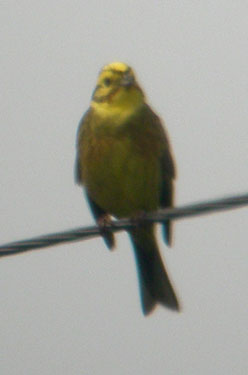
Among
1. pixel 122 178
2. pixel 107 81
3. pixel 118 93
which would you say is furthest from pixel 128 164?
pixel 107 81

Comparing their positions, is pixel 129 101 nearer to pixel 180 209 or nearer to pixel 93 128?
pixel 93 128

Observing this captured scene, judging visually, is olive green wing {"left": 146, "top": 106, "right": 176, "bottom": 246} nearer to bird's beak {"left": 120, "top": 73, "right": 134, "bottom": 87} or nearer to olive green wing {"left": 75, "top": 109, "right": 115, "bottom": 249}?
bird's beak {"left": 120, "top": 73, "right": 134, "bottom": 87}

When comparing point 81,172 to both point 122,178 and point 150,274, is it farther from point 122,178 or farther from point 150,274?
point 150,274

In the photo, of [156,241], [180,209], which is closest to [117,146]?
[156,241]

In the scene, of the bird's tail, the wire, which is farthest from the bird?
the wire

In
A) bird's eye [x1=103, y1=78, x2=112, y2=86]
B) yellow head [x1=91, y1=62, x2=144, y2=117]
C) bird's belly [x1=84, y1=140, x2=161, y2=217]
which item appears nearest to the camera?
bird's belly [x1=84, y1=140, x2=161, y2=217]

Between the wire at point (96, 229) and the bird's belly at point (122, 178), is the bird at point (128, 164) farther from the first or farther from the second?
the wire at point (96, 229)
